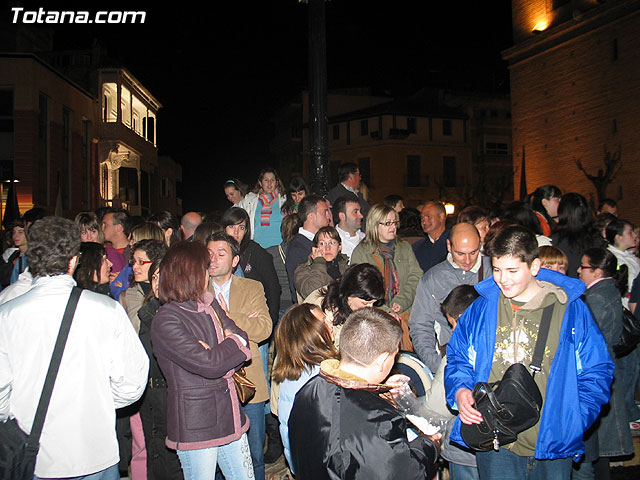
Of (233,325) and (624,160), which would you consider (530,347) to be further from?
(624,160)

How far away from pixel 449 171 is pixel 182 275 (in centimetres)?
5047

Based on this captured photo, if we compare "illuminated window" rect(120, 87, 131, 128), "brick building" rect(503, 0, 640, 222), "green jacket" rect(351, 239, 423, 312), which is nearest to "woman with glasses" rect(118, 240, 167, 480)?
"green jacket" rect(351, 239, 423, 312)

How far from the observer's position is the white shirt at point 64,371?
11.3 ft

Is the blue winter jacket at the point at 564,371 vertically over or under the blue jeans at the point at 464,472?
A: over

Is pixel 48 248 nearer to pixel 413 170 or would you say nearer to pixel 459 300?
pixel 459 300

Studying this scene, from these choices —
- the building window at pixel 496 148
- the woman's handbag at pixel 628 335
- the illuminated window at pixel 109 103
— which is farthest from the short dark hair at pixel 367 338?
the building window at pixel 496 148

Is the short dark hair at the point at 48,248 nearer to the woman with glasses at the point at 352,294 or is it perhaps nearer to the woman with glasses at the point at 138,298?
the woman with glasses at the point at 138,298

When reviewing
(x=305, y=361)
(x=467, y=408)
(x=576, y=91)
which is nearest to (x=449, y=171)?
(x=576, y=91)

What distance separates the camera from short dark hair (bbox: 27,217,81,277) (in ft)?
11.6

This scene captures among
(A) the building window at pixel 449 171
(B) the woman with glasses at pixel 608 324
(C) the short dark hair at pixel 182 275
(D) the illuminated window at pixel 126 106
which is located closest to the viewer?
(C) the short dark hair at pixel 182 275

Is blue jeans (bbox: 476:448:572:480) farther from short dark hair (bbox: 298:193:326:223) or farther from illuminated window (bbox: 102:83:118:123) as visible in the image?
illuminated window (bbox: 102:83:118:123)

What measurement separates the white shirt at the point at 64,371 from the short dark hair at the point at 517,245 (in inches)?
95.5

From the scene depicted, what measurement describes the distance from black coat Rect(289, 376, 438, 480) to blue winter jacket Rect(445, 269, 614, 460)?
0.89 m

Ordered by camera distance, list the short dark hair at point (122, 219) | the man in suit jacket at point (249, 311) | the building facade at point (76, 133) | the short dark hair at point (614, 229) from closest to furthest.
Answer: the man in suit jacket at point (249, 311)
the short dark hair at point (122, 219)
the short dark hair at point (614, 229)
the building facade at point (76, 133)
